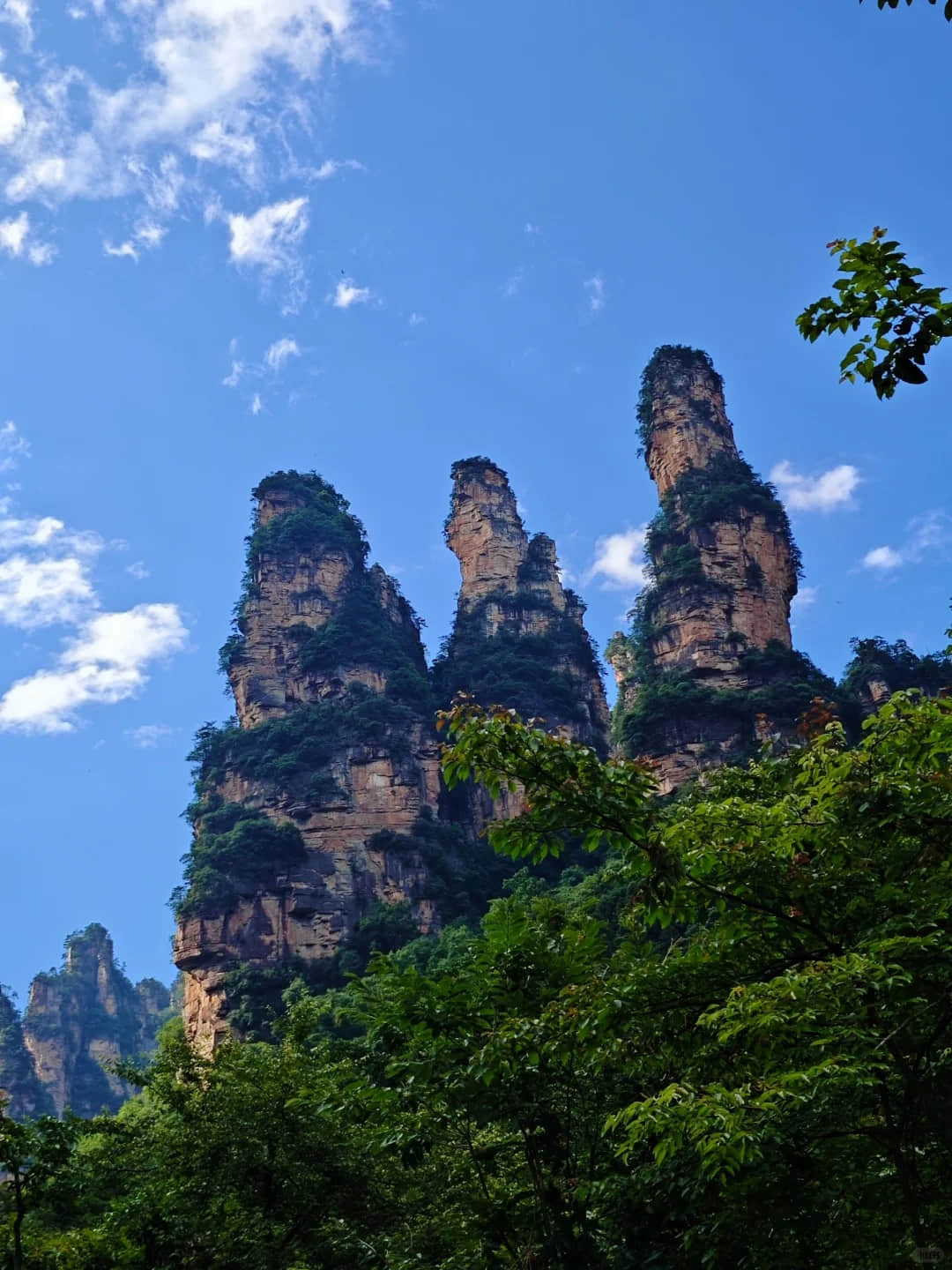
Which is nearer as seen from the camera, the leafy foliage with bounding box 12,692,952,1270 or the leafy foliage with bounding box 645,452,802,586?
the leafy foliage with bounding box 12,692,952,1270

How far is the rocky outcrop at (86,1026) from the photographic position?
2630 inches

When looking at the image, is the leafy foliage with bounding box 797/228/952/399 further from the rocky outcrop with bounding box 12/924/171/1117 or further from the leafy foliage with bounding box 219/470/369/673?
the rocky outcrop with bounding box 12/924/171/1117

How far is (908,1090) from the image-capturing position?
155 inches

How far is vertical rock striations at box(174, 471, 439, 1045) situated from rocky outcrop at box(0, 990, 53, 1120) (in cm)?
2652

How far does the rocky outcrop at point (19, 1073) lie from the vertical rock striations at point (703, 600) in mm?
44765

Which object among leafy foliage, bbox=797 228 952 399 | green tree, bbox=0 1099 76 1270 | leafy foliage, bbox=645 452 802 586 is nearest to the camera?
leafy foliage, bbox=797 228 952 399

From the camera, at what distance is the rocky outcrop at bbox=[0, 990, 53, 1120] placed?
62031 mm

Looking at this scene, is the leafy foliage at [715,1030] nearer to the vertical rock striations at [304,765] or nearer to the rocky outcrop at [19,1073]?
the vertical rock striations at [304,765]

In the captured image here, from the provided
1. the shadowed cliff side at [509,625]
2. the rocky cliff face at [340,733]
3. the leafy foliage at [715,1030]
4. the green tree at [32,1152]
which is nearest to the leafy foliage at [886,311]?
the leafy foliage at [715,1030]

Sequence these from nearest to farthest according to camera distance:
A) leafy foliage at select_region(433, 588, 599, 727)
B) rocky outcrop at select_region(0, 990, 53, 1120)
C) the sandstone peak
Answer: the sandstone peak, leafy foliage at select_region(433, 588, 599, 727), rocky outcrop at select_region(0, 990, 53, 1120)

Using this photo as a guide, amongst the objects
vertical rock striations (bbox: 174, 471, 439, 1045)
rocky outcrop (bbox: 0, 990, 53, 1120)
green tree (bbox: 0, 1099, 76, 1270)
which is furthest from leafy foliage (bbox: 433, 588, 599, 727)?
green tree (bbox: 0, 1099, 76, 1270)

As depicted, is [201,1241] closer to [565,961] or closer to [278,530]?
[565,961]

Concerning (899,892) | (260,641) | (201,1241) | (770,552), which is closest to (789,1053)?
(899,892)


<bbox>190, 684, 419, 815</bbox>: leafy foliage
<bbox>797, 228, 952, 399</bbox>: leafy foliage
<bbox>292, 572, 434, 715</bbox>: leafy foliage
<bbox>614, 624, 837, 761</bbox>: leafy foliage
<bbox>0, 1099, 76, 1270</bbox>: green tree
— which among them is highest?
<bbox>292, 572, 434, 715</bbox>: leafy foliage
